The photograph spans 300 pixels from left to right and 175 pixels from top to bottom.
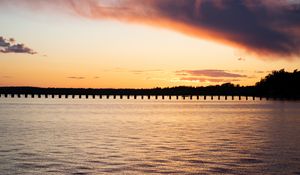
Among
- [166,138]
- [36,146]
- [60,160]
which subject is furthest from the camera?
[166,138]

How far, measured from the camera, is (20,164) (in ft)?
88.2

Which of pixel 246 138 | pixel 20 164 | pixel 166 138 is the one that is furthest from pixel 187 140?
pixel 20 164

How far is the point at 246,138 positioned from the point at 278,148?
7.94 metres

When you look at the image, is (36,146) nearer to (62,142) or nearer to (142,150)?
(62,142)

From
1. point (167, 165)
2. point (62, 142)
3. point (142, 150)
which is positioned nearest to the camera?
point (167, 165)

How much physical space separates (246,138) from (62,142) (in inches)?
640

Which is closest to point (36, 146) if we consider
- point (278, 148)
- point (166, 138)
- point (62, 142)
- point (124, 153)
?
point (62, 142)

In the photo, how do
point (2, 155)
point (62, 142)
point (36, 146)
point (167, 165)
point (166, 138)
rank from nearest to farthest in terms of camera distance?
1. point (167, 165)
2. point (2, 155)
3. point (36, 146)
4. point (62, 142)
5. point (166, 138)

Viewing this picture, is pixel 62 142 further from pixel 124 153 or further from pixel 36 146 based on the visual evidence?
pixel 124 153

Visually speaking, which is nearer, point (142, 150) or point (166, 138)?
point (142, 150)

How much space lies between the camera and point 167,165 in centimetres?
2658

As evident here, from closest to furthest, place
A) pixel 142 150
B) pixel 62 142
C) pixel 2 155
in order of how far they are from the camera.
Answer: pixel 2 155
pixel 142 150
pixel 62 142

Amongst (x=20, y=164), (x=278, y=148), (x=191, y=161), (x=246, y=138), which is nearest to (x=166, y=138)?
(x=246, y=138)

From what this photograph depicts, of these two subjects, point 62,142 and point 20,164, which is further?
point 62,142
